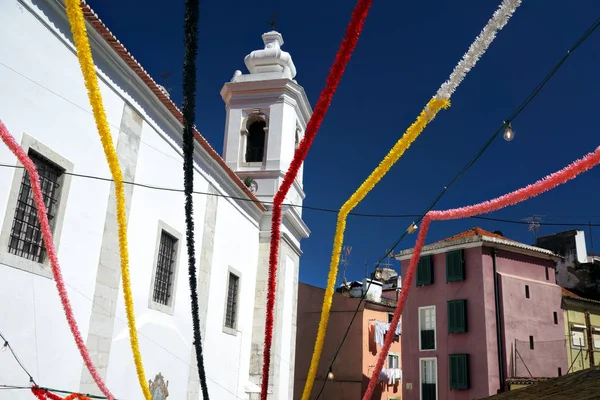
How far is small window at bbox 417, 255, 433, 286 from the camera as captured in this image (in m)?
22.1

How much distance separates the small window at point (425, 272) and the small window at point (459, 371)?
306 centimetres

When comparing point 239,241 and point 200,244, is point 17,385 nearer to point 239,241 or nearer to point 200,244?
point 200,244

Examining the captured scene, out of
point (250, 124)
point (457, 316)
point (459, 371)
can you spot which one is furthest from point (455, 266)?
point (250, 124)

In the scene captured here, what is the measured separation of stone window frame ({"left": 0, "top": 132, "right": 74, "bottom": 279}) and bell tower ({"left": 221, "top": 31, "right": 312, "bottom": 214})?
352 inches

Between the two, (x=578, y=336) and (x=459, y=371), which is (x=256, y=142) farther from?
(x=578, y=336)

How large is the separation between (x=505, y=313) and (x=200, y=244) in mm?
12269

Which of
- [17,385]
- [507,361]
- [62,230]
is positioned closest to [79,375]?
[17,385]

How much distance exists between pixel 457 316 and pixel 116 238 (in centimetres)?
1437

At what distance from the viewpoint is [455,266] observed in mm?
21344

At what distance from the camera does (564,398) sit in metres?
4.29

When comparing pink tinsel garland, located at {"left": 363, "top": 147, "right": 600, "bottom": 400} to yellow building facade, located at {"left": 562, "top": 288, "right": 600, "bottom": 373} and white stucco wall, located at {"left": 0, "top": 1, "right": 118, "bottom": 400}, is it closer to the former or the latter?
white stucco wall, located at {"left": 0, "top": 1, "right": 118, "bottom": 400}

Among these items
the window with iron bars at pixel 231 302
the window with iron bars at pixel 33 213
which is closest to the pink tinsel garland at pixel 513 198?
the window with iron bars at pixel 33 213

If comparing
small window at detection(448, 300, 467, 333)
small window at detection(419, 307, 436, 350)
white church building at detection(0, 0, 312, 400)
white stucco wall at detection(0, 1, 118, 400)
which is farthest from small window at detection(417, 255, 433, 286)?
white stucco wall at detection(0, 1, 118, 400)

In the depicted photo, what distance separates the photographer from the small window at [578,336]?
21339 mm
